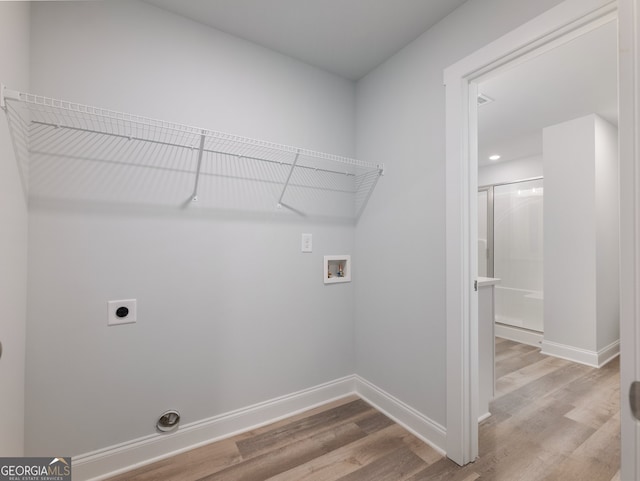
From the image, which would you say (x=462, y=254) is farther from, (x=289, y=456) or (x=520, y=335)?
(x=520, y=335)

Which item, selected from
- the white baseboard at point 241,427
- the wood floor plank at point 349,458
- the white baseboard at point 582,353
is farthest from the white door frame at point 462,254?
the white baseboard at point 582,353

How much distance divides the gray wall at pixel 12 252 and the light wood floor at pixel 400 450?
0.63m

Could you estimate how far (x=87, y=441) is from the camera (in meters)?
1.47

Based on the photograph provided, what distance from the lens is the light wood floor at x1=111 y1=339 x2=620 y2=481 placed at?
1.54m

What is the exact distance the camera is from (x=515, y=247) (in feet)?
13.6

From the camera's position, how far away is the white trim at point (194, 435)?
1487 millimetres

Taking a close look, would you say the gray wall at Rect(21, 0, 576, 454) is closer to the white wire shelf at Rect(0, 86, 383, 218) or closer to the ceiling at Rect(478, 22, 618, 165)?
the white wire shelf at Rect(0, 86, 383, 218)

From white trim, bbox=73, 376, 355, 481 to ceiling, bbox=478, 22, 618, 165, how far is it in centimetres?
251

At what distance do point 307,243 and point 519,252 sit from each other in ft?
11.4

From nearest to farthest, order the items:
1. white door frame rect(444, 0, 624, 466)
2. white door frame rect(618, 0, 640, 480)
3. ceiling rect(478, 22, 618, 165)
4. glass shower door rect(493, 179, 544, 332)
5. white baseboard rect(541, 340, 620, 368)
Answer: white door frame rect(618, 0, 640, 480) < white door frame rect(444, 0, 624, 466) < ceiling rect(478, 22, 618, 165) < white baseboard rect(541, 340, 620, 368) < glass shower door rect(493, 179, 544, 332)

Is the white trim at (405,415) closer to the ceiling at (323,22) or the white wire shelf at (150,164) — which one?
the white wire shelf at (150,164)

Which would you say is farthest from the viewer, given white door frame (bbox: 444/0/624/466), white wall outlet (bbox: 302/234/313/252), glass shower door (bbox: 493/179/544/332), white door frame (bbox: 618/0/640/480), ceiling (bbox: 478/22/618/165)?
glass shower door (bbox: 493/179/544/332)

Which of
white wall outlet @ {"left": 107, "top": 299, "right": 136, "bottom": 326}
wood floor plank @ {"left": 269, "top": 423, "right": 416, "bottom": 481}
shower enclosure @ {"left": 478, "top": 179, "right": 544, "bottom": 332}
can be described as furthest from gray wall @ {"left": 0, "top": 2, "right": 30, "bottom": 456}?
shower enclosure @ {"left": 478, "top": 179, "right": 544, "bottom": 332}

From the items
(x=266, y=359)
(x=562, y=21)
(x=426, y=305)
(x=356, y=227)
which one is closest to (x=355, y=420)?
(x=266, y=359)
